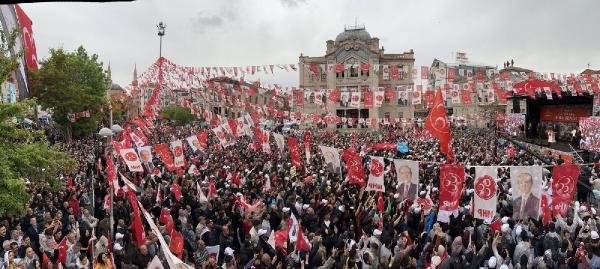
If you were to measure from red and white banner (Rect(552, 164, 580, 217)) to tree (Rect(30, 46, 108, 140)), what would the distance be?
1289 inches

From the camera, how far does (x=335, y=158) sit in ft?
52.6

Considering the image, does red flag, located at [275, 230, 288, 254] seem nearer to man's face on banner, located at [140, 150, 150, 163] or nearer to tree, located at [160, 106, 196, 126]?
man's face on banner, located at [140, 150, 150, 163]

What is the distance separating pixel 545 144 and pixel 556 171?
84.5ft

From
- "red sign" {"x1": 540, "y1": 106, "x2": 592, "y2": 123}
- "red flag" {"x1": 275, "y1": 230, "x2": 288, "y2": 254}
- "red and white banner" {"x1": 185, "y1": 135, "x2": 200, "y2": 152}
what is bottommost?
"red flag" {"x1": 275, "y1": 230, "x2": 288, "y2": 254}

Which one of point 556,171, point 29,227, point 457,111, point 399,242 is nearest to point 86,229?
point 29,227

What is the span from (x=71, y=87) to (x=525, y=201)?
3275cm

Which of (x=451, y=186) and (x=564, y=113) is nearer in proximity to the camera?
(x=451, y=186)

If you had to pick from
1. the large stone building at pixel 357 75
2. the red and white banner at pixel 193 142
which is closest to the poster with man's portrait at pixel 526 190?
the red and white banner at pixel 193 142

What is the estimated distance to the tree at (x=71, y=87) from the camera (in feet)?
116

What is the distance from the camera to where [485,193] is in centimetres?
1073

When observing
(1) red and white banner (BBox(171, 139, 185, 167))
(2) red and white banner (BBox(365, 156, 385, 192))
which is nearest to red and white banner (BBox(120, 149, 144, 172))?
(1) red and white banner (BBox(171, 139, 185, 167))

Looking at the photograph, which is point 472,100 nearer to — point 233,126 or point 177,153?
point 233,126

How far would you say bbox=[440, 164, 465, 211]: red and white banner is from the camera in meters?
11.0

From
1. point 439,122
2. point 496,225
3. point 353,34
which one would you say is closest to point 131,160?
point 439,122
